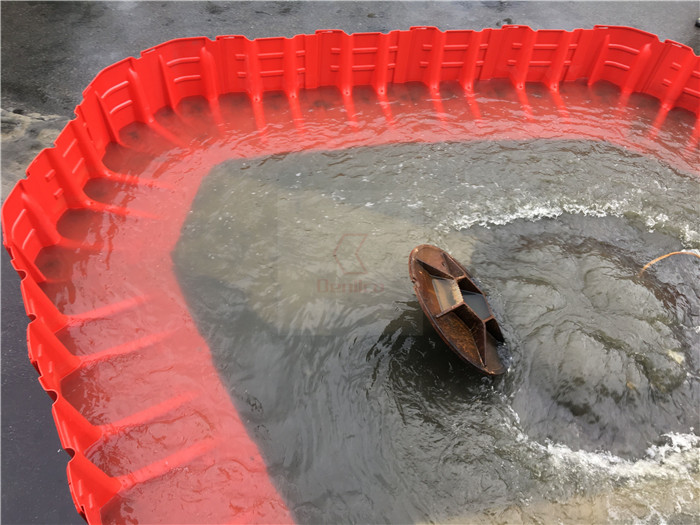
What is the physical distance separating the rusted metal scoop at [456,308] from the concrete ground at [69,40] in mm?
3989

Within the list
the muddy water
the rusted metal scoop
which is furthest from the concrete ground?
the rusted metal scoop

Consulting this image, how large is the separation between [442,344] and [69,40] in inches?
354

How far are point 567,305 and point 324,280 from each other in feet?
10.1

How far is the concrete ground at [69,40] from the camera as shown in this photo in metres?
4.78

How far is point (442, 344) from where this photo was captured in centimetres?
578

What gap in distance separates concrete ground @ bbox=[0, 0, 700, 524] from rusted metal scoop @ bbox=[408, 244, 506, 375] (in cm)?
399

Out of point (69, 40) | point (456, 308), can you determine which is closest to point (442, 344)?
point (456, 308)

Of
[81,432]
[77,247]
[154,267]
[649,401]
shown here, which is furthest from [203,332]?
[649,401]

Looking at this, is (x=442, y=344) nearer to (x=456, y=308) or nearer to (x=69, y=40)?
(x=456, y=308)

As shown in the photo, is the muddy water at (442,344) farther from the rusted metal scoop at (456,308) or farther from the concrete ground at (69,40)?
the concrete ground at (69,40)

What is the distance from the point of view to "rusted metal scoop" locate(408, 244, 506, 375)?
17.3 feet

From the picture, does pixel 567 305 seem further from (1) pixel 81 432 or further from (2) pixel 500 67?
(1) pixel 81 432

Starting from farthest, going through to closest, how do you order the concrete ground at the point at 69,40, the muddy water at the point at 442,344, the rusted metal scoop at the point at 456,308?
the rusted metal scoop at the point at 456,308 < the muddy water at the point at 442,344 < the concrete ground at the point at 69,40

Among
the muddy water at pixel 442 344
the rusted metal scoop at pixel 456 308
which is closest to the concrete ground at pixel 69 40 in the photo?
the muddy water at pixel 442 344
